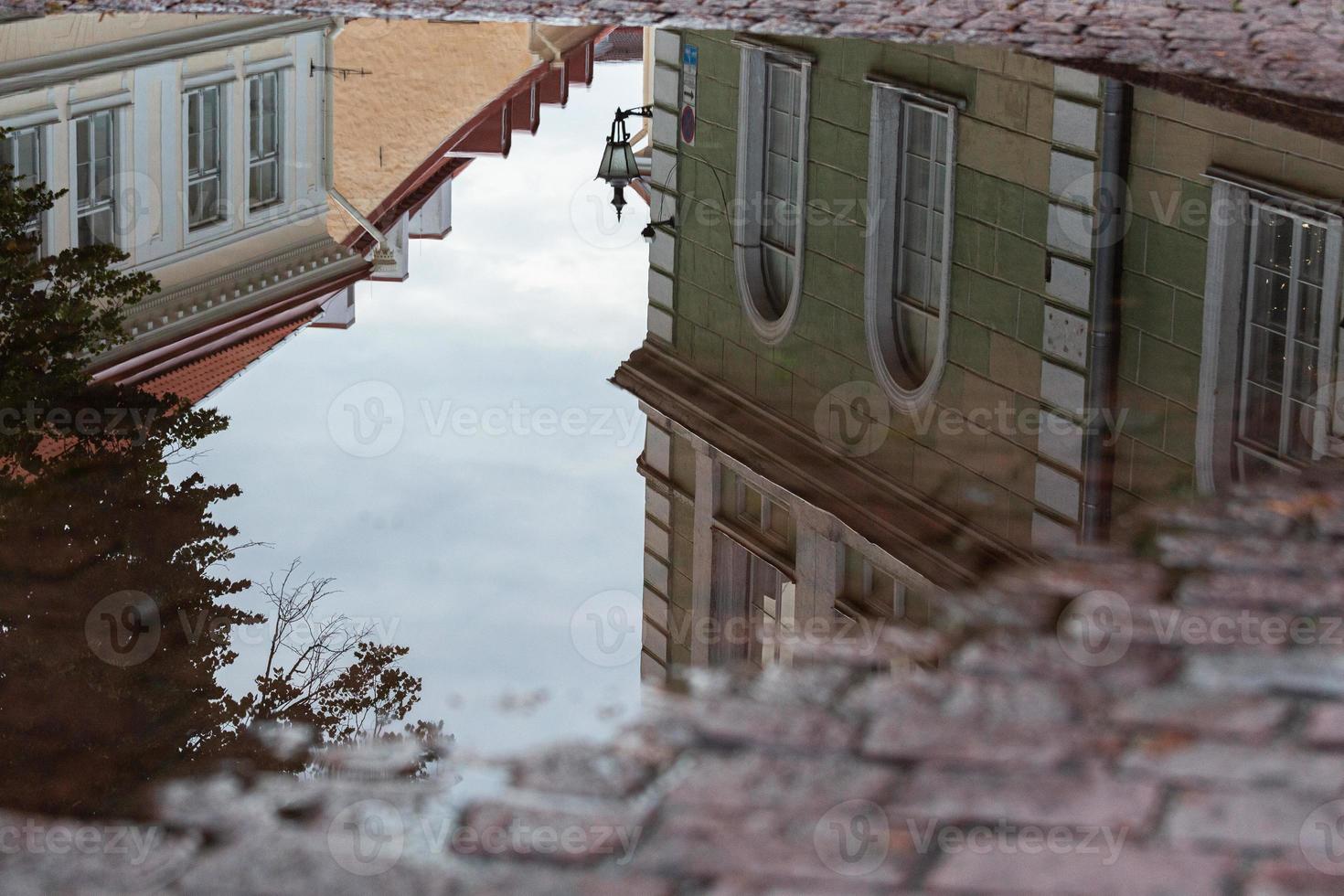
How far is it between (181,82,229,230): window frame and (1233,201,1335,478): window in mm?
5384

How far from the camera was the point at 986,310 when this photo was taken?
8.23 meters

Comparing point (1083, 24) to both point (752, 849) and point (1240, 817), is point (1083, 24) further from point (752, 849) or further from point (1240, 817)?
point (752, 849)

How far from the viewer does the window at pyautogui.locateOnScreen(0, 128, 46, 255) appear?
8.36 meters

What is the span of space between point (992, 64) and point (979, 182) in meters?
2.61

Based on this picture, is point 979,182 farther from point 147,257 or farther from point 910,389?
point 147,257

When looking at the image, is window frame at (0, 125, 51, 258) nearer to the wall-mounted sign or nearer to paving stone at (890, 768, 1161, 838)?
the wall-mounted sign

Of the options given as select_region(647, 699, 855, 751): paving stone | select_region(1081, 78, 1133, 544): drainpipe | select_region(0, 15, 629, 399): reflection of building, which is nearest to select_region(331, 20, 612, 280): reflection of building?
select_region(0, 15, 629, 399): reflection of building

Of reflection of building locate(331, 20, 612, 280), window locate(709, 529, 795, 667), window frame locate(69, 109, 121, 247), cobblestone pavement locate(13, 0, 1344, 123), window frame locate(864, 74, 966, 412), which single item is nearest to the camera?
window locate(709, 529, 795, 667)

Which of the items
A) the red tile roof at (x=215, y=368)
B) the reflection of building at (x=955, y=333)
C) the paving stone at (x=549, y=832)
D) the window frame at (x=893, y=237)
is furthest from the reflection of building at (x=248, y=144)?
the paving stone at (x=549, y=832)

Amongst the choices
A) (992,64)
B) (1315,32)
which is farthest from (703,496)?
(1315,32)

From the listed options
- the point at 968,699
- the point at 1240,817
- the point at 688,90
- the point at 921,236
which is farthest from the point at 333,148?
the point at 1240,817

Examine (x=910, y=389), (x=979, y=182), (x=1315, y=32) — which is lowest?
(x=910, y=389)

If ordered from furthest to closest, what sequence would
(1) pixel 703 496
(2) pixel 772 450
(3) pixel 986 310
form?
(3) pixel 986 310 < (2) pixel 772 450 < (1) pixel 703 496

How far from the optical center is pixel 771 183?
10367mm
